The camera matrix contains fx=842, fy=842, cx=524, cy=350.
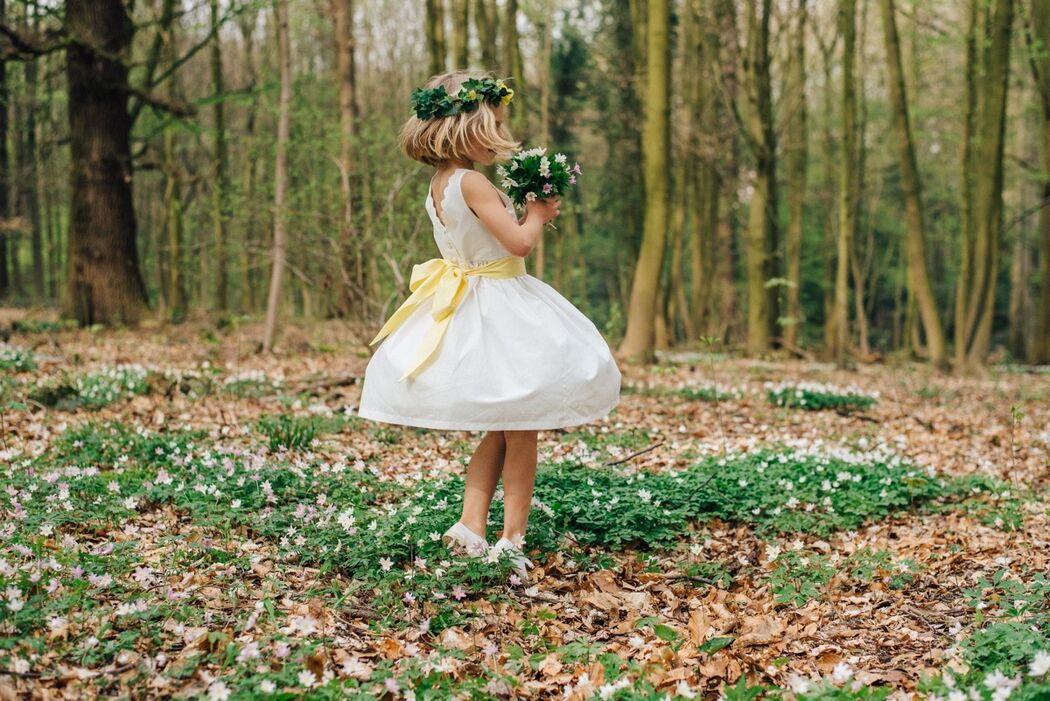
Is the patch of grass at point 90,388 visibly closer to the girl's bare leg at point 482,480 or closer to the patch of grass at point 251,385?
the patch of grass at point 251,385

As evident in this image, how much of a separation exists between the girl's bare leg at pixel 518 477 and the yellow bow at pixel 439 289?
541 millimetres

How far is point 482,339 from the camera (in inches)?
144

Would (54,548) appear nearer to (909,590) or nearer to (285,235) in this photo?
(909,590)

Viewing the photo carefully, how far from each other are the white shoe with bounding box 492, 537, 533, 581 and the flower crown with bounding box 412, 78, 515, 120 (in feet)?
6.38

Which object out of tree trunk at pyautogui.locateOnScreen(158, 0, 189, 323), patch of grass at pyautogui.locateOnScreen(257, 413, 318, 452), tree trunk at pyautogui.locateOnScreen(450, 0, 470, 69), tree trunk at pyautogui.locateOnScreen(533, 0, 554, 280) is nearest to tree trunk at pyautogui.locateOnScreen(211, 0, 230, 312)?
tree trunk at pyautogui.locateOnScreen(158, 0, 189, 323)

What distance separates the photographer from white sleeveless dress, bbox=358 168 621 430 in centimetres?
356

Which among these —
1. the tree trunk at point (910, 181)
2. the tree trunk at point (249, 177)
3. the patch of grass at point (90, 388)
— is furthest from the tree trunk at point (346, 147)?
the tree trunk at point (910, 181)

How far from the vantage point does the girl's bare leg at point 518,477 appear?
3.84 metres

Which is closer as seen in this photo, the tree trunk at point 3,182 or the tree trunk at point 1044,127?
the tree trunk at point 1044,127

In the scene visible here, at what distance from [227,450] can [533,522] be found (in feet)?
7.35

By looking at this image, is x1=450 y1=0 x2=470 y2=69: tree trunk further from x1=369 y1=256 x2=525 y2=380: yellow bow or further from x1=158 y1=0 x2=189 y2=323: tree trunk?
x1=369 y1=256 x2=525 y2=380: yellow bow

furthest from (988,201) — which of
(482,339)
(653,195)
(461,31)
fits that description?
(482,339)

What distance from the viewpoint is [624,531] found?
172 inches

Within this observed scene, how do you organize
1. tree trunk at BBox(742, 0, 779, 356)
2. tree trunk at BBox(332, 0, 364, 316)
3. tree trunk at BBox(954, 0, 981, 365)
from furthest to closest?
tree trunk at BBox(742, 0, 779, 356)
tree trunk at BBox(954, 0, 981, 365)
tree trunk at BBox(332, 0, 364, 316)
